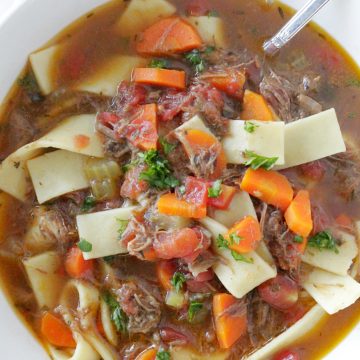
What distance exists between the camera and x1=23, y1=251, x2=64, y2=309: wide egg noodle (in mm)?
4930

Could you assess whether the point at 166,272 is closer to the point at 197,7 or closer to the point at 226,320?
the point at 226,320

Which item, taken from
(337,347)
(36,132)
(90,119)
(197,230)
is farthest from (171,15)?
(337,347)

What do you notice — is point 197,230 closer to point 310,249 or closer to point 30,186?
point 310,249

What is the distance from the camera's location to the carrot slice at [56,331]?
493 centimetres

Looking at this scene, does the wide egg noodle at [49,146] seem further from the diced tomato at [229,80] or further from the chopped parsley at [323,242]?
the chopped parsley at [323,242]

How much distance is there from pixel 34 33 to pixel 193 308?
108 inches

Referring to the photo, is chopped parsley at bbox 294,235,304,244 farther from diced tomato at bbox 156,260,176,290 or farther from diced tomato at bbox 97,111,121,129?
diced tomato at bbox 97,111,121,129

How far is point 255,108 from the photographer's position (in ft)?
16.3

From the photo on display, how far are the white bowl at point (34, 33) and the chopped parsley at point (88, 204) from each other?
1.04 m

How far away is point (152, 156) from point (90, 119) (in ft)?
2.64

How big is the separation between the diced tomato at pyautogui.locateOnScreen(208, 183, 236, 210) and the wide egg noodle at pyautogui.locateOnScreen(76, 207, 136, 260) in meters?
0.72

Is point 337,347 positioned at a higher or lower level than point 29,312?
lower

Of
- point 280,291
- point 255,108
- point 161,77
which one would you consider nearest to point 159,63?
point 161,77

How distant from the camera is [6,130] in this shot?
16.4 ft
